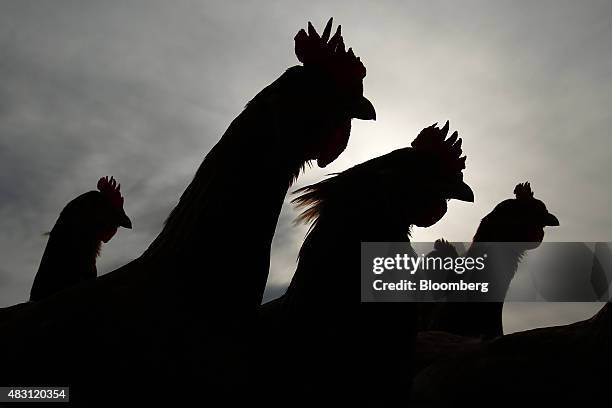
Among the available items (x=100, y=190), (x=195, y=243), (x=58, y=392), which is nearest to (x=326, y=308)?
(x=195, y=243)

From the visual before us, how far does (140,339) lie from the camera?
105 inches

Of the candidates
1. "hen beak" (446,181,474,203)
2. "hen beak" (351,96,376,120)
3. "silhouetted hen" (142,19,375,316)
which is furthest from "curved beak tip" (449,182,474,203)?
"silhouetted hen" (142,19,375,316)

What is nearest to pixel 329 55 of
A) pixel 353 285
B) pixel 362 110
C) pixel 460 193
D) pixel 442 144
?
pixel 362 110

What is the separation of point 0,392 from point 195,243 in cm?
131

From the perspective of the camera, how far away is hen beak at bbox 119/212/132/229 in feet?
26.8

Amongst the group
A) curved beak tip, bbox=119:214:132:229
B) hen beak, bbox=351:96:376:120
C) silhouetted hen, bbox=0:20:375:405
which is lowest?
silhouetted hen, bbox=0:20:375:405

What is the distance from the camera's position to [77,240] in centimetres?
692

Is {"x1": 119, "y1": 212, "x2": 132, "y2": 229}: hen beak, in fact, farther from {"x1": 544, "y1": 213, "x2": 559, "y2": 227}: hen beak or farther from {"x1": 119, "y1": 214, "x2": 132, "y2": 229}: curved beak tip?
{"x1": 544, "y1": 213, "x2": 559, "y2": 227}: hen beak

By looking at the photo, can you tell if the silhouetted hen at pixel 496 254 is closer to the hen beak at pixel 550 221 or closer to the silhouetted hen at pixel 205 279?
the hen beak at pixel 550 221

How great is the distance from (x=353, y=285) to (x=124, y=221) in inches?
220

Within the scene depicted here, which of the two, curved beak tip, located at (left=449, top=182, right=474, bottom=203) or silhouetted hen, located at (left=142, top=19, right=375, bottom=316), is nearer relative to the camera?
silhouetted hen, located at (left=142, top=19, right=375, bottom=316)

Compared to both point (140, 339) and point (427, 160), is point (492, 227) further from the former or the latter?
point (140, 339)

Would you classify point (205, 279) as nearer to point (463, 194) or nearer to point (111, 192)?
point (463, 194)

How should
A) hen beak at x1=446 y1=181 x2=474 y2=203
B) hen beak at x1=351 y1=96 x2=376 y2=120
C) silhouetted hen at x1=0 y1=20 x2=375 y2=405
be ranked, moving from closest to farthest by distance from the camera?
1. silhouetted hen at x1=0 y1=20 x2=375 y2=405
2. hen beak at x1=351 y1=96 x2=376 y2=120
3. hen beak at x1=446 y1=181 x2=474 y2=203
